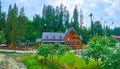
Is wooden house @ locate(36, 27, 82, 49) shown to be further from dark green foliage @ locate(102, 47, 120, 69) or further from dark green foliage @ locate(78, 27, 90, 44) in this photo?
dark green foliage @ locate(102, 47, 120, 69)

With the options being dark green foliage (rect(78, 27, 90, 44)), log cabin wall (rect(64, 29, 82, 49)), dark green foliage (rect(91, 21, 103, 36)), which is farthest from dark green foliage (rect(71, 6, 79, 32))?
log cabin wall (rect(64, 29, 82, 49))

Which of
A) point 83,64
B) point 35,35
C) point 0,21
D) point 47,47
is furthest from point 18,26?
point 83,64

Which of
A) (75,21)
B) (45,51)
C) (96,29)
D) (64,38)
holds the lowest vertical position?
(45,51)

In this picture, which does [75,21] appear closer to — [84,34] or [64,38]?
[84,34]

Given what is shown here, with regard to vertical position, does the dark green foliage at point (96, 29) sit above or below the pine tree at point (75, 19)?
below

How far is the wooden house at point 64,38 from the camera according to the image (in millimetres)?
117812

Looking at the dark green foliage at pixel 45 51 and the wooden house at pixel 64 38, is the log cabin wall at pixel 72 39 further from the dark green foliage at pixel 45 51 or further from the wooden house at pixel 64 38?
the dark green foliage at pixel 45 51

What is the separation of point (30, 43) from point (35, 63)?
231 ft

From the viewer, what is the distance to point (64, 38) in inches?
4648

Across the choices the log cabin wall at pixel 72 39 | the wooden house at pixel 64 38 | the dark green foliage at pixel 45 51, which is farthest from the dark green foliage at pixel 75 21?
the dark green foliage at pixel 45 51

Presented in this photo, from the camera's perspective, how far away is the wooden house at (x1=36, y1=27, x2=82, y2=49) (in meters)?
118

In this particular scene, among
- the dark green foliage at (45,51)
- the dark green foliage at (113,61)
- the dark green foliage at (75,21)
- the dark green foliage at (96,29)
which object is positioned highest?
the dark green foliage at (75,21)

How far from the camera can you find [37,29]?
139m

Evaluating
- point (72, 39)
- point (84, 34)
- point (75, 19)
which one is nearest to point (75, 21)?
point (75, 19)
